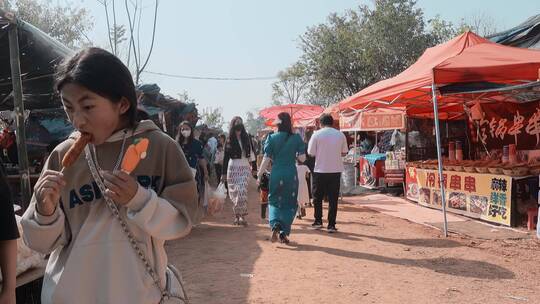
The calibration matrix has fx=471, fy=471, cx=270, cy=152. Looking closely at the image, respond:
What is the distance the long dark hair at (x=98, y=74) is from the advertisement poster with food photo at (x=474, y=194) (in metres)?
7.52

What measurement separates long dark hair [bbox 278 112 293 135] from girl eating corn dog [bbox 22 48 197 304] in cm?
506

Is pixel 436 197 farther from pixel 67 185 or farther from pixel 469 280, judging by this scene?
pixel 67 185

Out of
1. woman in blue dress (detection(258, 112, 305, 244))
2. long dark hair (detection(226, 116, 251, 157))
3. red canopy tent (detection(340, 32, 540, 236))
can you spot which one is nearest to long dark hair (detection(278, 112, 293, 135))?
woman in blue dress (detection(258, 112, 305, 244))

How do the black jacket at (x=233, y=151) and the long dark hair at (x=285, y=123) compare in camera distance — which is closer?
the long dark hair at (x=285, y=123)

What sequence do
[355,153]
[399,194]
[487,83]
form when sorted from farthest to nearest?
[355,153] → [399,194] → [487,83]

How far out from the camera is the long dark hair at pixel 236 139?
25.3 feet

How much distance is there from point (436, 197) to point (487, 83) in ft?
10.6

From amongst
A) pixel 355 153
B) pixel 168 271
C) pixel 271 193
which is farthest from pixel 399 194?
pixel 168 271

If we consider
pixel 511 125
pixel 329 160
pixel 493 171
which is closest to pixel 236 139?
pixel 329 160

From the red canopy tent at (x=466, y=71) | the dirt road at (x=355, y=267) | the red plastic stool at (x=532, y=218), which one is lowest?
the dirt road at (x=355, y=267)

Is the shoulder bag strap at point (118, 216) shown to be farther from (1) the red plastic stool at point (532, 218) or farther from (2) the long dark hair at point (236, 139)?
(1) the red plastic stool at point (532, 218)

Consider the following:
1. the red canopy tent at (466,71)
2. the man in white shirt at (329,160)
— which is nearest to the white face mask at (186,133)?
the man in white shirt at (329,160)

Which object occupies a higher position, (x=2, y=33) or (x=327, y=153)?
(x=2, y=33)

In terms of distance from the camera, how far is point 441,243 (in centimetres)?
679
